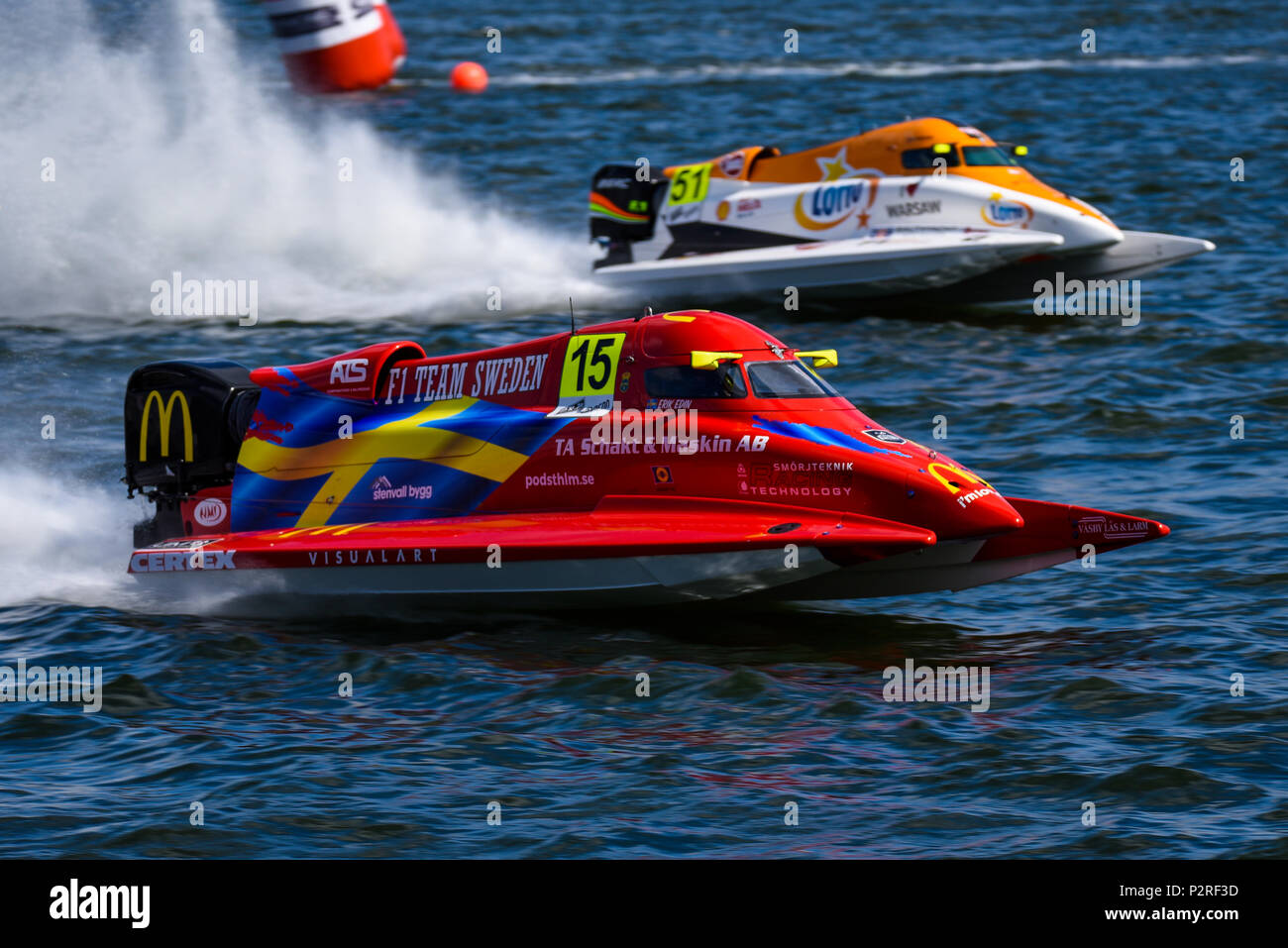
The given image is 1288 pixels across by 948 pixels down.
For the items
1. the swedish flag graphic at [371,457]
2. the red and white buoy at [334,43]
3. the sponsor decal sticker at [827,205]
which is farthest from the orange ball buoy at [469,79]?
the swedish flag graphic at [371,457]

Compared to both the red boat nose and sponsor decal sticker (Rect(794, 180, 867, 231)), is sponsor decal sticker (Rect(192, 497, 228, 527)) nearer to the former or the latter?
the red boat nose

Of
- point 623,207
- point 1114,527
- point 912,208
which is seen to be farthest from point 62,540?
point 912,208

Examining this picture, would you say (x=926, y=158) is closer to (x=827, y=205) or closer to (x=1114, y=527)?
(x=827, y=205)

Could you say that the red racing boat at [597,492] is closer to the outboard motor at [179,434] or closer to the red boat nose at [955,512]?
the red boat nose at [955,512]

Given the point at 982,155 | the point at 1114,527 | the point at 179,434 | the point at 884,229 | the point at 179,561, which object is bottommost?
the point at 179,561

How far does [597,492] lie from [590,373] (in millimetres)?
841

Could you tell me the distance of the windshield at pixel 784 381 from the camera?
11.1 metres

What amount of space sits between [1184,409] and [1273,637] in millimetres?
5937

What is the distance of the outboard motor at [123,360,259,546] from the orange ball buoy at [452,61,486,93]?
1070 inches

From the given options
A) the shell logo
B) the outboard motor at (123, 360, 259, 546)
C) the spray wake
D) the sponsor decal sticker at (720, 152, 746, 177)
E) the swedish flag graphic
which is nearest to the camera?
the shell logo

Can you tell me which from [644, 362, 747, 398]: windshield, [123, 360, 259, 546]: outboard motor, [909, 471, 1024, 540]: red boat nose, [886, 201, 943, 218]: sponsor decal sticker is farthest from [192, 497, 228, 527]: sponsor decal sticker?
Answer: [886, 201, 943, 218]: sponsor decal sticker

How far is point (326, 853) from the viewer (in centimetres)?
811

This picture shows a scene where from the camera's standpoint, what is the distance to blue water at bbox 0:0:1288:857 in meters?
8.58

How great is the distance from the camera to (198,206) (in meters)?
25.0
